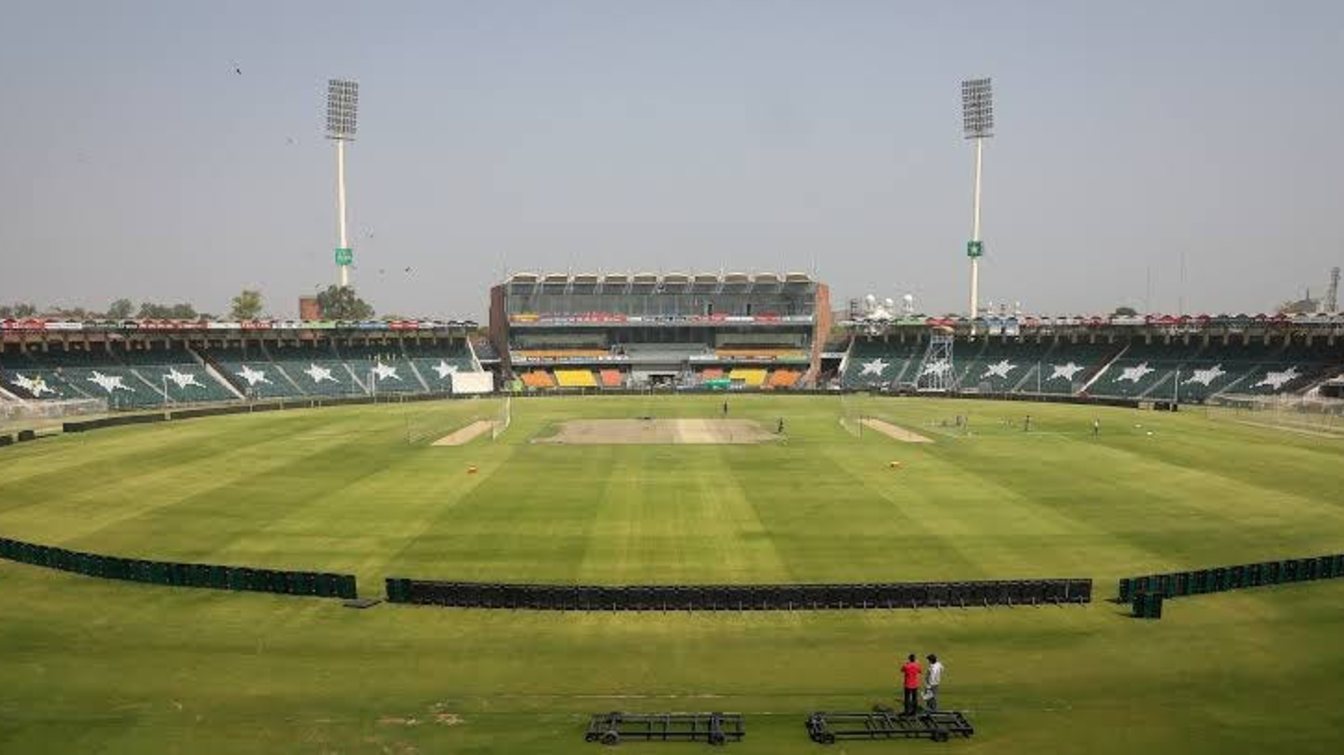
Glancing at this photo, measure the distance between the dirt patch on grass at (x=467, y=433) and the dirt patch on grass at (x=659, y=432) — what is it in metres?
6.44

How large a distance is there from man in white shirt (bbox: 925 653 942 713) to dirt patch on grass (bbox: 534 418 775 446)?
1906 inches

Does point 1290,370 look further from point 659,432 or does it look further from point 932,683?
point 932,683

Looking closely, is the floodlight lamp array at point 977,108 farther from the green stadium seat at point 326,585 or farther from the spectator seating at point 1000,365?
the green stadium seat at point 326,585

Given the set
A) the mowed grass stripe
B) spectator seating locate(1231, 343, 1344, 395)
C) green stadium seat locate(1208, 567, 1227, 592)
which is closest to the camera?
green stadium seat locate(1208, 567, 1227, 592)

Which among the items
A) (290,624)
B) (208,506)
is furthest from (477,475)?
(290,624)

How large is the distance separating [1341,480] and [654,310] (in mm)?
111835

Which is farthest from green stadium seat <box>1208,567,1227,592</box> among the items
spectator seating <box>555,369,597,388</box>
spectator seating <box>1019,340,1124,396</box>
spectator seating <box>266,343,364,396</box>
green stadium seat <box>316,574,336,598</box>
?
spectator seating <box>555,369,597,388</box>

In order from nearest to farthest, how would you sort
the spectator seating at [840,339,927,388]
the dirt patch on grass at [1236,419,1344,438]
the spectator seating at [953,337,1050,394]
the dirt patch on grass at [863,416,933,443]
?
the dirt patch on grass at [863,416,933,443] → the dirt patch on grass at [1236,419,1344,438] → the spectator seating at [953,337,1050,394] → the spectator seating at [840,339,927,388]

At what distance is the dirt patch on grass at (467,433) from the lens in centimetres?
7288

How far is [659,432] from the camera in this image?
260ft

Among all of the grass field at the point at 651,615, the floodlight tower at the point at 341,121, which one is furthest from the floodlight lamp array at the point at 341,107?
the grass field at the point at 651,615

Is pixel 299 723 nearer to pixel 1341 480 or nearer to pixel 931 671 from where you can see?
pixel 931 671

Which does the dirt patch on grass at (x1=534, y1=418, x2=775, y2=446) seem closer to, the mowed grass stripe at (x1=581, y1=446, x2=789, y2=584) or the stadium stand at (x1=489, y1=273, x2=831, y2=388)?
the mowed grass stripe at (x1=581, y1=446, x2=789, y2=584)

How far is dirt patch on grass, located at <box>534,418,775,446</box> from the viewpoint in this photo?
73312 mm
